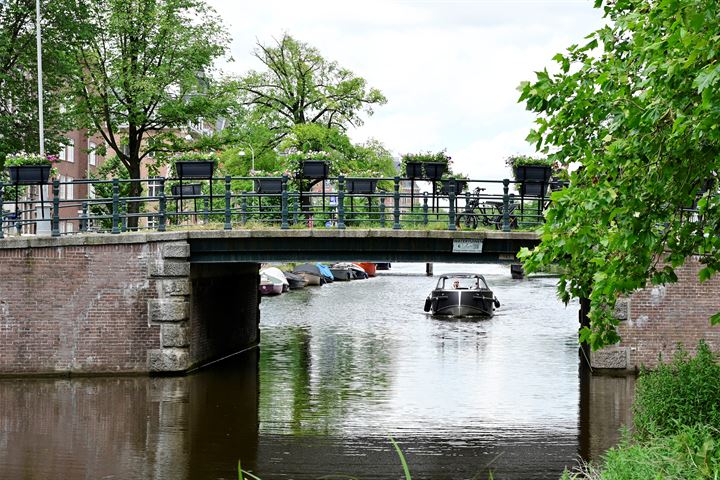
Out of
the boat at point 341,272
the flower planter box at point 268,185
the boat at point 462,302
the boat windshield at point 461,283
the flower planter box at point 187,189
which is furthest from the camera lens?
the boat at point 341,272

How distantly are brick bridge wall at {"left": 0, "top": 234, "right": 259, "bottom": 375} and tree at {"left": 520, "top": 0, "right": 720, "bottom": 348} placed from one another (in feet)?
36.2

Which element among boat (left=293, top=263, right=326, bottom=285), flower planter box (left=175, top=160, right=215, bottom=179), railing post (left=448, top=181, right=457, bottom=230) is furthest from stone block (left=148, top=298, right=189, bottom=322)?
boat (left=293, top=263, right=326, bottom=285)

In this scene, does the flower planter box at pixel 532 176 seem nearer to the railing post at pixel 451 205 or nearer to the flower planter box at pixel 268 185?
the railing post at pixel 451 205

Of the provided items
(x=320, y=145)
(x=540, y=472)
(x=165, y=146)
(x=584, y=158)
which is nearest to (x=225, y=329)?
(x=540, y=472)

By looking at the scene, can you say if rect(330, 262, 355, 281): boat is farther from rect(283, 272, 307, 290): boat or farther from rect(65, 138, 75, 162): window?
rect(65, 138, 75, 162): window

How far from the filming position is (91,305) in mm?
21344

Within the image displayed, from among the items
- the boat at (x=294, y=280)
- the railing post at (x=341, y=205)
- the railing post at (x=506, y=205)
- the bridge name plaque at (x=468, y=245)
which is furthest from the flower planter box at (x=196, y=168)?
the boat at (x=294, y=280)

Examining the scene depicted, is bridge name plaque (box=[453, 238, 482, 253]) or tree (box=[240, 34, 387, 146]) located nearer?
bridge name plaque (box=[453, 238, 482, 253])

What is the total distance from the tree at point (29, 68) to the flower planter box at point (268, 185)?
15.3 meters

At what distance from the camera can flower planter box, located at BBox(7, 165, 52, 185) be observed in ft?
73.6

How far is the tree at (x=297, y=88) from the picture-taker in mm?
57000

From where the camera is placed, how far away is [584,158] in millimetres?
11391

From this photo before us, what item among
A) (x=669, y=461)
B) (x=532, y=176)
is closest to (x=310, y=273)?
(x=532, y=176)

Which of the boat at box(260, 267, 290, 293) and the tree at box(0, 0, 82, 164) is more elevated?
the tree at box(0, 0, 82, 164)
